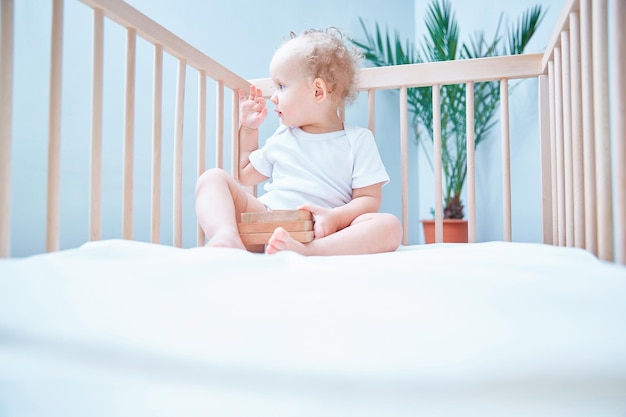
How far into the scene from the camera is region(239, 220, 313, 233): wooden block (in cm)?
81

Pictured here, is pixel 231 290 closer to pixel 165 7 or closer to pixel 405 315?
pixel 405 315

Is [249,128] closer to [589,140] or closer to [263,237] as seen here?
[263,237]

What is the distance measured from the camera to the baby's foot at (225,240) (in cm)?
70

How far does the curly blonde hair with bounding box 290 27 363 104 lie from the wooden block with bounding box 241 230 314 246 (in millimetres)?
462

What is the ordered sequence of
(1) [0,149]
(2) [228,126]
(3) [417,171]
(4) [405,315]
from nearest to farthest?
(4) [405,315] → (1) [0,149] → (2) [228,126] → (3) [417,171]

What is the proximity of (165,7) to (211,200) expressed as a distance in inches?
42.7

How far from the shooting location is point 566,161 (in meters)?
0.87

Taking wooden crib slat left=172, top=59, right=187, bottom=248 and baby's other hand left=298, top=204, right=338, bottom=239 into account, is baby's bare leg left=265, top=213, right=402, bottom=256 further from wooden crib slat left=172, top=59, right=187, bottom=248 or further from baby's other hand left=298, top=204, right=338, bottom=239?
wooden crib slat left=172, top=59, right=187, bottom=248

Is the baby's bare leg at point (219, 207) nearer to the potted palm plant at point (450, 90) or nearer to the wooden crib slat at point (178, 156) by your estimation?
the wooden crib slat at point (178, 156)

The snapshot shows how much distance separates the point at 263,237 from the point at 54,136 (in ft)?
1.14

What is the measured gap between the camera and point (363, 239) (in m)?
0.84

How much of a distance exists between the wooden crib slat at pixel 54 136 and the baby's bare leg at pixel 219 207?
22cm

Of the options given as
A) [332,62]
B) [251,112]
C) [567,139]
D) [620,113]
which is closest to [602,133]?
[620,113]

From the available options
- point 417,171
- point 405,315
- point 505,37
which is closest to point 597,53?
point 405,315
